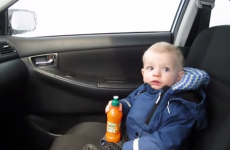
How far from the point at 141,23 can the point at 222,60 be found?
4.27 ft

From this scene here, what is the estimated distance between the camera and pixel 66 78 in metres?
2.16

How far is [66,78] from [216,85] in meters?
1.13

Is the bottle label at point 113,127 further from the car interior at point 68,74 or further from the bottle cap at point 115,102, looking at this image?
the car interior at point 68,74

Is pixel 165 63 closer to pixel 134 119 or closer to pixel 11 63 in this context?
pixel 134 119

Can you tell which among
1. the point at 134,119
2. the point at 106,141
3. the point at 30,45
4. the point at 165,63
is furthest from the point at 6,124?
the point at 165,63

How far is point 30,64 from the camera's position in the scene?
2.10 metres

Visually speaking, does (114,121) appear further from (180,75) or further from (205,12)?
(205,12)

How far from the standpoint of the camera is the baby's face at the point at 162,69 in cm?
145

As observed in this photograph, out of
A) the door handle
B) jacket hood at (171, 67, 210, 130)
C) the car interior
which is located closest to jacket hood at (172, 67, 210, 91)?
jacket hood at (171, 67, 210, 130)

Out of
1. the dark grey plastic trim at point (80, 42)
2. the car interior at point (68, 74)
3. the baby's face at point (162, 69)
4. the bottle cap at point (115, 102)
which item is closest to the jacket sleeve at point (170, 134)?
the baby's face at point (162, 69)

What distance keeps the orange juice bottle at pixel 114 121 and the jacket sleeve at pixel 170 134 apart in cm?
22

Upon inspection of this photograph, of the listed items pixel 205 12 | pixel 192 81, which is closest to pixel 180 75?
pixel 192 81

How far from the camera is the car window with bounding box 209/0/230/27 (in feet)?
6.81

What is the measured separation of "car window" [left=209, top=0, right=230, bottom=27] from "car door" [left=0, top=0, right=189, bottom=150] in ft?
0.81
